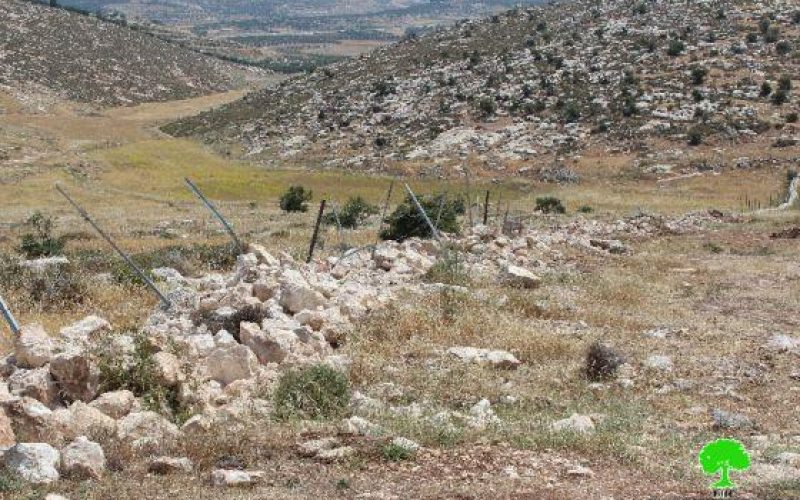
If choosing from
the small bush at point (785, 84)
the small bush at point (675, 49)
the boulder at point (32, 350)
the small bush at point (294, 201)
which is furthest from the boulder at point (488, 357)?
the small bush at point (675, 49)

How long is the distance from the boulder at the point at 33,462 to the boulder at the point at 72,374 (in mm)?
1901

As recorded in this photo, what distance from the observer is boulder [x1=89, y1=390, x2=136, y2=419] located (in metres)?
8.23

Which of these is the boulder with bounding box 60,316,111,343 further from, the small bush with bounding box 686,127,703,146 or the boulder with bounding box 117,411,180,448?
the small bush with bounding box 686,127,703,146

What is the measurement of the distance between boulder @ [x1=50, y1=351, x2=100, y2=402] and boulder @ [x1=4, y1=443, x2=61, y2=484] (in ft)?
6.24

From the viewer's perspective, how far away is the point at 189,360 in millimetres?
9812

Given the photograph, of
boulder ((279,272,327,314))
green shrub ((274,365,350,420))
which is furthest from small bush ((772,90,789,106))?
green shrub ((274,365,350,420))

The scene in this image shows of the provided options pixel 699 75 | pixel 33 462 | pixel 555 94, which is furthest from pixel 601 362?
pixel 555 94

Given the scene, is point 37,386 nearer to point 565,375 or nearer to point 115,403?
point 115,403

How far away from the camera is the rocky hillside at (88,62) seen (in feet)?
331

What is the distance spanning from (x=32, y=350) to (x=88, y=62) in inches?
4386

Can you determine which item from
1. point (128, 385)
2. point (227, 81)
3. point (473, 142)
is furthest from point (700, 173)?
point (227, 81)

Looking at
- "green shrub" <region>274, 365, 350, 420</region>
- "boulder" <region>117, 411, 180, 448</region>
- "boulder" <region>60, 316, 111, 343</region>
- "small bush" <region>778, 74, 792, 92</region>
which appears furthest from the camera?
"small bush" <region>778, 74, 792, 92</region>

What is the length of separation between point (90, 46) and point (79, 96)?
754 inches
